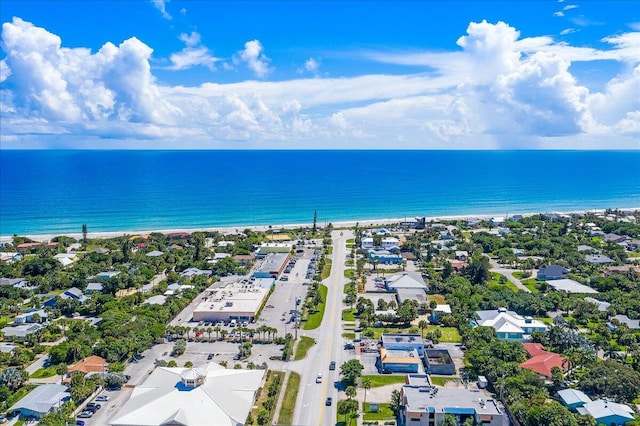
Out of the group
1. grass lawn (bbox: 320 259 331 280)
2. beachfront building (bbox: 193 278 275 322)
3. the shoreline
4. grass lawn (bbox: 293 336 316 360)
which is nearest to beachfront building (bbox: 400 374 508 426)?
grass lawn (bbox: 293 336 316 360)

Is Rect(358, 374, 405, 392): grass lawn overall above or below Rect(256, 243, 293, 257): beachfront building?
below

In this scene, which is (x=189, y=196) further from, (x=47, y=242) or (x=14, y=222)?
(x=47, y=242)

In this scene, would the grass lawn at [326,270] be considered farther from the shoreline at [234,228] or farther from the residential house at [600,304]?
the residential house at [600,304]

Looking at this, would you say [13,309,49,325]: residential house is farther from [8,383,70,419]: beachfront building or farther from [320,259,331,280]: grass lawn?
[320,259,331,280]: grass lawn

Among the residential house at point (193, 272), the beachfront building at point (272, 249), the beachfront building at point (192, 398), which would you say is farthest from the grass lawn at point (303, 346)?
the beachfront building at point (272, 249)

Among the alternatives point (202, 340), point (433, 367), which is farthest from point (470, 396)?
point (202, 340)

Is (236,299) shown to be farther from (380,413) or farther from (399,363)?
(380,413)
